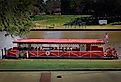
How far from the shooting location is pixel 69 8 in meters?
104

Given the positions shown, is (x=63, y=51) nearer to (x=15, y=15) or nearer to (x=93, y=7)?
(x=15, y=15)

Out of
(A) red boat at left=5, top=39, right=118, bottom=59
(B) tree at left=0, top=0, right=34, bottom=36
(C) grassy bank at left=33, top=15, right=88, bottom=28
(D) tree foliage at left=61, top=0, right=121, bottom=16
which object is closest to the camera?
(B) tree at left=0, top=0, right=34, bottom=36

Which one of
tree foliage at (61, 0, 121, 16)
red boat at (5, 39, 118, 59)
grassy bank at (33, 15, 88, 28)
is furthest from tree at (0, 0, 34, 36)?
tree foliage at (61, 0, 121, 16)

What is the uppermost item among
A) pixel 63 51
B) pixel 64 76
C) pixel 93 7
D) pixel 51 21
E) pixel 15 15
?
pixel 93 7

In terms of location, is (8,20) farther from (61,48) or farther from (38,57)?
(61,48)

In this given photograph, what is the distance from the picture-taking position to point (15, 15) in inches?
842

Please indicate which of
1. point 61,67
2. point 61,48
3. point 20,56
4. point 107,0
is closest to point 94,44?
point 61,48

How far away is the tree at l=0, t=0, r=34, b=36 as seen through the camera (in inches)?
786

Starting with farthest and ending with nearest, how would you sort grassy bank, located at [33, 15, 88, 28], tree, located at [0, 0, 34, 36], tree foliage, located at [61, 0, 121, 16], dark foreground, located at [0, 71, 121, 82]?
1. tree foliage, located at [61, 0, 121, 16]
2. grassy bank, located at [33, 15, 88, 28]
3. tree, located at [0, 0, 34, 36]
4. dark foreground, located at [0, 71, 121, 82]

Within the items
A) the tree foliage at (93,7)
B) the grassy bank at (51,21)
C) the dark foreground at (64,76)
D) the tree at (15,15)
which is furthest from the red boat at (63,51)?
the tree foliage at (93,7)

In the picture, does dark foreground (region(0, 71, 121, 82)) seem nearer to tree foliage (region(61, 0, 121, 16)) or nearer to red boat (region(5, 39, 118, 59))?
red boat (region(5, 39, 118, 59))

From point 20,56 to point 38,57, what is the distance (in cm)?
124

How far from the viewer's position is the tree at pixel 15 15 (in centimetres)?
1996

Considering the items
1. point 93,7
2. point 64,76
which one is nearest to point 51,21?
point 93,7
